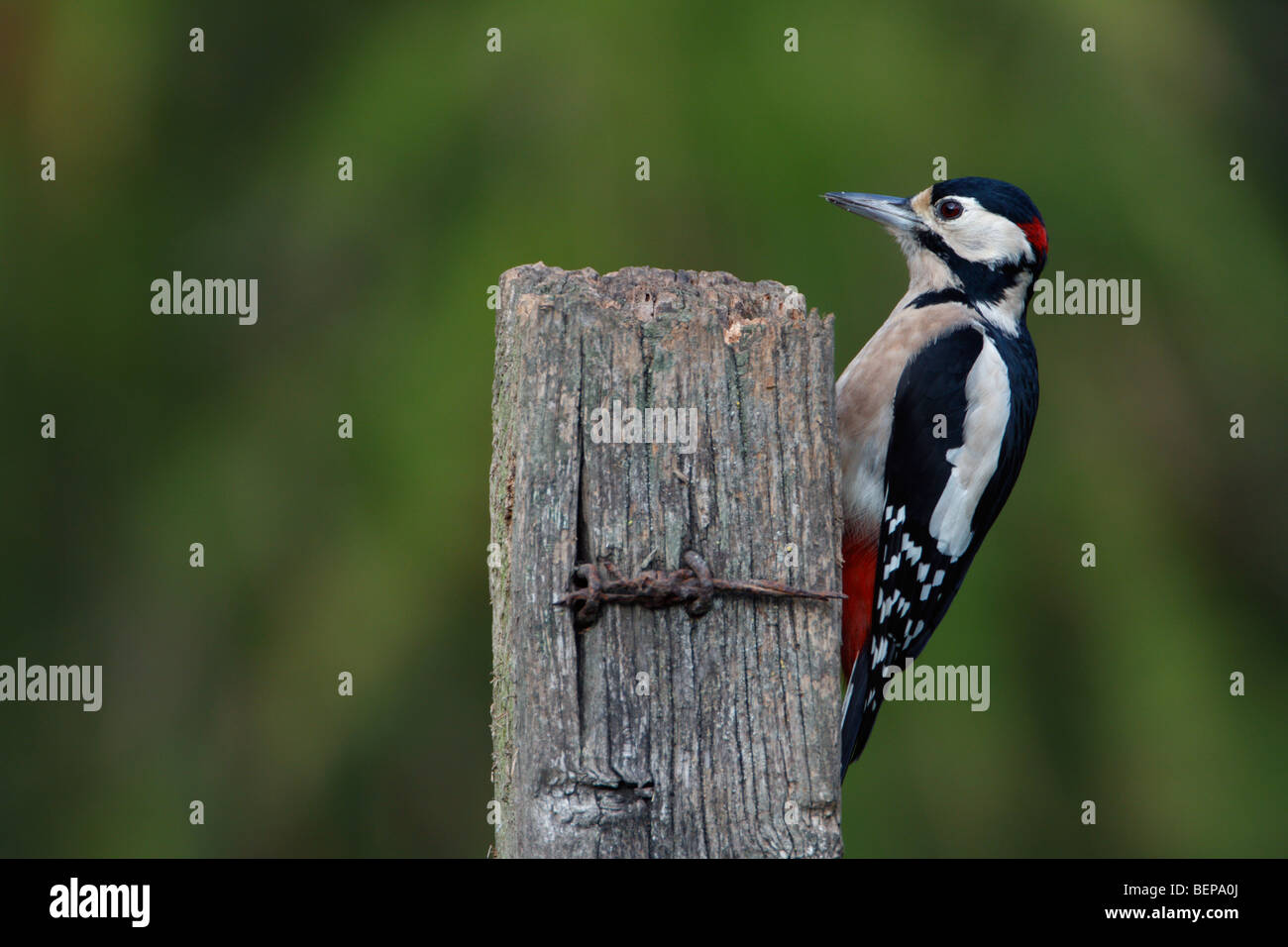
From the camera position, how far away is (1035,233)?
148 inches

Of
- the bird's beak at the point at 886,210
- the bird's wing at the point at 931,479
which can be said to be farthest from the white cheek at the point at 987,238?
the bird's wing at the point at 931,479

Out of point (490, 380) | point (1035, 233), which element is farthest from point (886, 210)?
point (490, 380)

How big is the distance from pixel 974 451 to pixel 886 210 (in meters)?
0.79

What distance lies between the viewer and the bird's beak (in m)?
3.83

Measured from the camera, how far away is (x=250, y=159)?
6.32 metres

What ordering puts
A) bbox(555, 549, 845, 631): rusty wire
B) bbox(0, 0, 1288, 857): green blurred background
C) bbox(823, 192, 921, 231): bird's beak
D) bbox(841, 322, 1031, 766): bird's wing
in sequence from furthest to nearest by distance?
bbox(0, 0, 1288, 857): green blurred background → bbox(823, 192, 921, 231): bird's beak → bbox(841, 322, 1031, 766): bird's wing → bbox(555, 549, 845, 631): rusty wire

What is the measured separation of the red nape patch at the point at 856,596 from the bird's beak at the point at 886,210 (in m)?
0.94

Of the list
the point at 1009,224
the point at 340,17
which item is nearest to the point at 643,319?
the point at 1009,224

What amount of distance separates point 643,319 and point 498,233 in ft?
11.5

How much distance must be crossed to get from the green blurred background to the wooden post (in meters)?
3.20

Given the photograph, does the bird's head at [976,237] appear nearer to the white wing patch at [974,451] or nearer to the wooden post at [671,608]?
the white wing patch at [974,451]

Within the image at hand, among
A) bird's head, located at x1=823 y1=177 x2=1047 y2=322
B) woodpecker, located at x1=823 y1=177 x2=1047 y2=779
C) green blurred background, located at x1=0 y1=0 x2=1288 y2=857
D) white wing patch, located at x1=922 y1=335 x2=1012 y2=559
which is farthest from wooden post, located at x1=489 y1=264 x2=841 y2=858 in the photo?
green blurred background, located at x1=0 y1=0 x2=1288 y2=857

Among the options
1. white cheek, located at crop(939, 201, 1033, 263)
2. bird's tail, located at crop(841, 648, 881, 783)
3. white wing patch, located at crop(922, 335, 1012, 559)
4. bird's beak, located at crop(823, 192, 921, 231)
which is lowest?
bird's tail, located at crop(841, 648, 881, 783)

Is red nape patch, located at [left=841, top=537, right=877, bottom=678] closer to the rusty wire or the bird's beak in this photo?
the bird's beak
